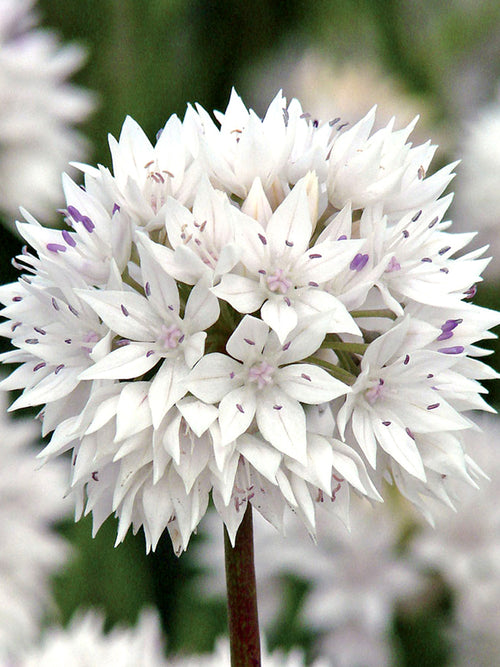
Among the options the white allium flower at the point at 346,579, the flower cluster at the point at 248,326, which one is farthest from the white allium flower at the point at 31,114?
the flower cluster at the point at 248,326

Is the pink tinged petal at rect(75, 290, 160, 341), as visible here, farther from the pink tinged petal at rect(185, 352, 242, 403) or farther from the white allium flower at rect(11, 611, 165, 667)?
the white allium flower at rect(11, 611, 165, 667)

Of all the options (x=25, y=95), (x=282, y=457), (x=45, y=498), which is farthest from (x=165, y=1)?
(x=282, y=457)

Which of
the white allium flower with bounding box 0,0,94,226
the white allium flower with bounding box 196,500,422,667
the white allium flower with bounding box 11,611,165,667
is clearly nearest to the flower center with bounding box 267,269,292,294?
the white allium flower with bounding box 11,611,165,667

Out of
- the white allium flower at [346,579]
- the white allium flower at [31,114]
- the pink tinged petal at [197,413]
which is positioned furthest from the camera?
the white allium flower at [31,114]

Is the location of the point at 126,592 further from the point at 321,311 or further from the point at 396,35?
the point at 396,35

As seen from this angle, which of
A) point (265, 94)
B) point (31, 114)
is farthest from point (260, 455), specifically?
point (265, 94)

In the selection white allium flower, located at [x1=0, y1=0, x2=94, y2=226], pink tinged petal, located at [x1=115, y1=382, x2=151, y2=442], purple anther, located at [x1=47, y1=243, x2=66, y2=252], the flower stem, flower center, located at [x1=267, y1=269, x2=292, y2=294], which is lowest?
the flower stem

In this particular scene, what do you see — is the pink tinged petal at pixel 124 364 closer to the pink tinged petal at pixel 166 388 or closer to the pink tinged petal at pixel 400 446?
the pink tinged petal at pixel 166 388
